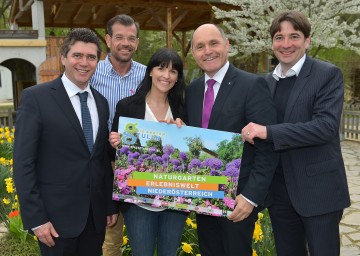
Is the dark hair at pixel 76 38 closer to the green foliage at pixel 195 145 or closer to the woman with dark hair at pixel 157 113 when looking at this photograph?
the woman with dark hair at pixel 157 113

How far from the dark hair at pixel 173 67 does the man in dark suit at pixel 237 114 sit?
3.7 inches

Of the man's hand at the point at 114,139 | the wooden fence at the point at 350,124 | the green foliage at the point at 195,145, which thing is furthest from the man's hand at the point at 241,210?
the wooden fence at the point at 350,124

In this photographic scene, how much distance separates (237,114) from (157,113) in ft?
2.09

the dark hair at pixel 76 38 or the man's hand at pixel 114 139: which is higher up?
the dark hair at pixel 76 38

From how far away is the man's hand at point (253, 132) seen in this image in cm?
242

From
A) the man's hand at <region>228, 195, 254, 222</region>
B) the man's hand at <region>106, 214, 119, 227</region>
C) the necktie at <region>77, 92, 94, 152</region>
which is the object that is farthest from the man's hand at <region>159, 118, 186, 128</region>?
the man's hand at <region>106, 214, 119, 227</region>

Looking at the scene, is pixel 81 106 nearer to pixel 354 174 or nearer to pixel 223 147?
pixel 223 147

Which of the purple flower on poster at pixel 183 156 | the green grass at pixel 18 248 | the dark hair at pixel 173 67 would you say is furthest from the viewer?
the green grass at pixel 18 248

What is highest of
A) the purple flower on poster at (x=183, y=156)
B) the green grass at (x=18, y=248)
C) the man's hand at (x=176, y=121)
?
the man's hand at (x=176, y=121)

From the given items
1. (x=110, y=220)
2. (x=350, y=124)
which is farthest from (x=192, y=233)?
(x=350, y=124)

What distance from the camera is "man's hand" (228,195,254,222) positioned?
2574 mm

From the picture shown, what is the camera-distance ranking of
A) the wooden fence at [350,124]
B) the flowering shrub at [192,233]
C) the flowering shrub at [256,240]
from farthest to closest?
the wooden fence at [350,124] → the flowering shrub at [256,240] → the flowering shrub at [192,233]

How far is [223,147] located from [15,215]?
3.12 meters

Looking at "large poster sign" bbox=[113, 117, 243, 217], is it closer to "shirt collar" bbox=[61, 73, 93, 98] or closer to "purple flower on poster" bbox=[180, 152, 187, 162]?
"purple flower on poster" bbox=[180, 152, 187, 162]
